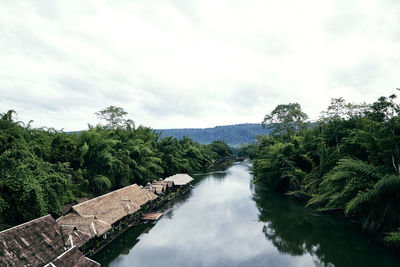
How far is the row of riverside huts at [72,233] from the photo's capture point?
7465mm

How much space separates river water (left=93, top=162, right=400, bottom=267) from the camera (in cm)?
1100

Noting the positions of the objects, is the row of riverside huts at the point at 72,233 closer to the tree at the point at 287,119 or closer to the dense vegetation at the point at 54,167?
the dense vegetation at the point at 54,167

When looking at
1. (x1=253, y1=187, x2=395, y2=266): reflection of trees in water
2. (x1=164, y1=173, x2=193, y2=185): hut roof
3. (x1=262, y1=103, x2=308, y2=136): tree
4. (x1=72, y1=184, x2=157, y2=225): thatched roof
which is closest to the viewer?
(x1=253, y1=187, x2=395, y2=266): reflection of trees in water

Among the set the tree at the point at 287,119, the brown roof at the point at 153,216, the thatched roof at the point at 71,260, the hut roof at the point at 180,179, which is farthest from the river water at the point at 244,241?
the tree at the point at 287,119

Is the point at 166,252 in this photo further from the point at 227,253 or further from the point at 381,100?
the point at 381,100

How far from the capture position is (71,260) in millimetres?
7941

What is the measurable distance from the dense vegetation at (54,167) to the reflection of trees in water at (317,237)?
12.2m

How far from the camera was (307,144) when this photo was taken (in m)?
23.3

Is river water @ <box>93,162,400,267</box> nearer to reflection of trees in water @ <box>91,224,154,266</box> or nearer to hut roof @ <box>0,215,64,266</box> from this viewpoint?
reflection of trees in water @ <box>91,224,154,266</box>

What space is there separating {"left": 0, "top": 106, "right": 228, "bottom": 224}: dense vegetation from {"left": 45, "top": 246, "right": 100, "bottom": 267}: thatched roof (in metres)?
3.45

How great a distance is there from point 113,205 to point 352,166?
46.2 feet

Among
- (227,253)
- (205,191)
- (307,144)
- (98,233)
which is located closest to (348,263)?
(227,253)

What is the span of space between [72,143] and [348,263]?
18.0 m

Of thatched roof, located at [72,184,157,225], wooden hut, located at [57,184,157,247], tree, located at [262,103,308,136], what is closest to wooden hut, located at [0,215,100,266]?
wooden hut, located at [57,184,157,247]
